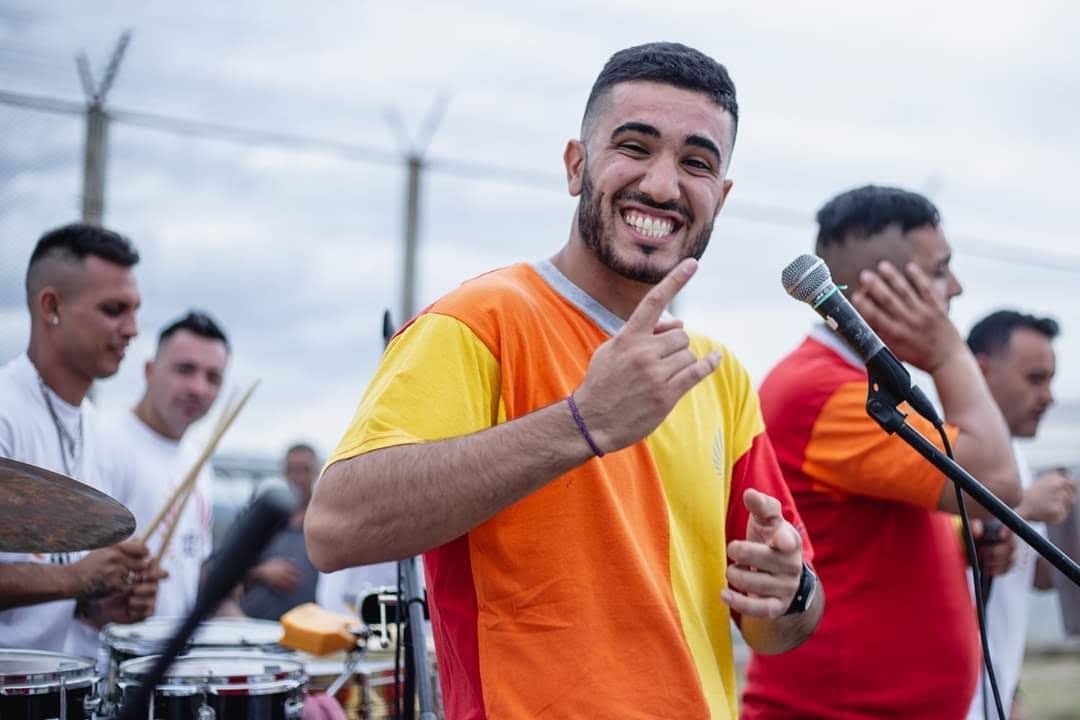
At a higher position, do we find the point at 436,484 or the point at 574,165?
the point at 574,165

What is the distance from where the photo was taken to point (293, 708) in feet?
12.0

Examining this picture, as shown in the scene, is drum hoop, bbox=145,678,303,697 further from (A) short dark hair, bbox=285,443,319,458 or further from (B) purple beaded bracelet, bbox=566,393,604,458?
(A) short dark hair, bbox=285,443,319,458

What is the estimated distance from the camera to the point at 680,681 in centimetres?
243

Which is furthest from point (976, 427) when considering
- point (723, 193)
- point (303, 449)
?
point (303, 449)

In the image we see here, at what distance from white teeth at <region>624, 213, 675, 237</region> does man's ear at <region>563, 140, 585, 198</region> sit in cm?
18

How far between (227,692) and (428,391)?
1.64 m

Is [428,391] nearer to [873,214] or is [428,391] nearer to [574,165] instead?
[574,165]

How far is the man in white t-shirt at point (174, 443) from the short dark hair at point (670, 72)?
3318 mm

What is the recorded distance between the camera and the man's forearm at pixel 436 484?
2143mm

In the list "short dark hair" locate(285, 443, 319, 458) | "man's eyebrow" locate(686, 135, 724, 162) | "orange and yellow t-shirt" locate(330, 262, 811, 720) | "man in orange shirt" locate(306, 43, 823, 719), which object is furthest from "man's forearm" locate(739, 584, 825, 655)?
"short dark hair" locate(285, 443, 319, 458)

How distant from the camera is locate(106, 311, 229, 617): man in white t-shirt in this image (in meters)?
5.47

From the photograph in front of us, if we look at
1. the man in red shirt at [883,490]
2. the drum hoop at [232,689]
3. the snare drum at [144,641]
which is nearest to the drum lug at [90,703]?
the drum hoop at [232,689]

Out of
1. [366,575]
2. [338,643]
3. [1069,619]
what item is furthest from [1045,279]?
[338,643]

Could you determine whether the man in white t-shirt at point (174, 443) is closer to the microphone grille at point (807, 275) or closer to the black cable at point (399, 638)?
the black cable at point (399, 638)
